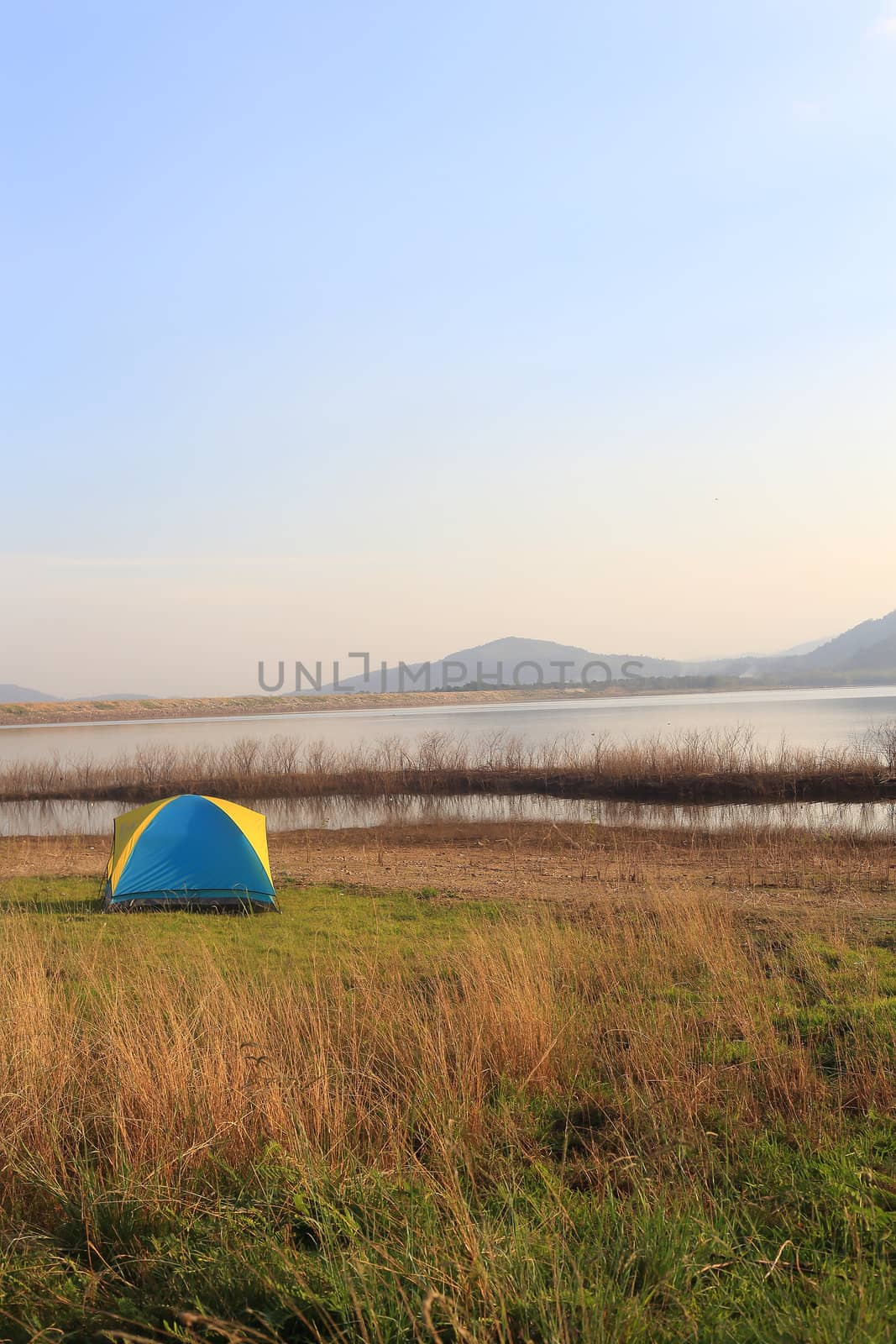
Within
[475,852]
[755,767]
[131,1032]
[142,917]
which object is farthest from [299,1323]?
[755,767]

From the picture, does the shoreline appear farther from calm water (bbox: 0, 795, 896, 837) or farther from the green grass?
the green grass

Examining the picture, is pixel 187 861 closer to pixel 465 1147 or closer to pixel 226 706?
pixel 465 1147

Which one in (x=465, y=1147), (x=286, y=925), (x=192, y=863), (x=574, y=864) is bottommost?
(x=574, y=864)

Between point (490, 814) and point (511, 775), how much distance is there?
20.6 ft

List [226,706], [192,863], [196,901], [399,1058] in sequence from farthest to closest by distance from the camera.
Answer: [226,706]
[192,863]
[196,901]
[399,1058]

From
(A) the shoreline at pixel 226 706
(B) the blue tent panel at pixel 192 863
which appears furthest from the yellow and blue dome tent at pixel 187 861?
(A) the shoreline at pixel 226 706

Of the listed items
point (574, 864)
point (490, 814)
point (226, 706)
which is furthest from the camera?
point (226, 706)

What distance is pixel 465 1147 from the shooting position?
4363 mm

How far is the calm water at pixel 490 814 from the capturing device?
23672 millimetres

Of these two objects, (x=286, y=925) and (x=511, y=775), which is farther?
(x=511, y=775)

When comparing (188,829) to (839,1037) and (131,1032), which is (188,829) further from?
(839,1037)

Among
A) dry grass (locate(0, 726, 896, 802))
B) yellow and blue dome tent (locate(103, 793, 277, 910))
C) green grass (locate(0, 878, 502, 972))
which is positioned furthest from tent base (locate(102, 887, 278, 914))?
dry grass (locate(0, 726, 896, 802))

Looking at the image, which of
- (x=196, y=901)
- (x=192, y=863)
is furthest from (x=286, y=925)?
(x=192, y=863)

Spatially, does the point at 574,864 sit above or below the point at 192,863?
below
